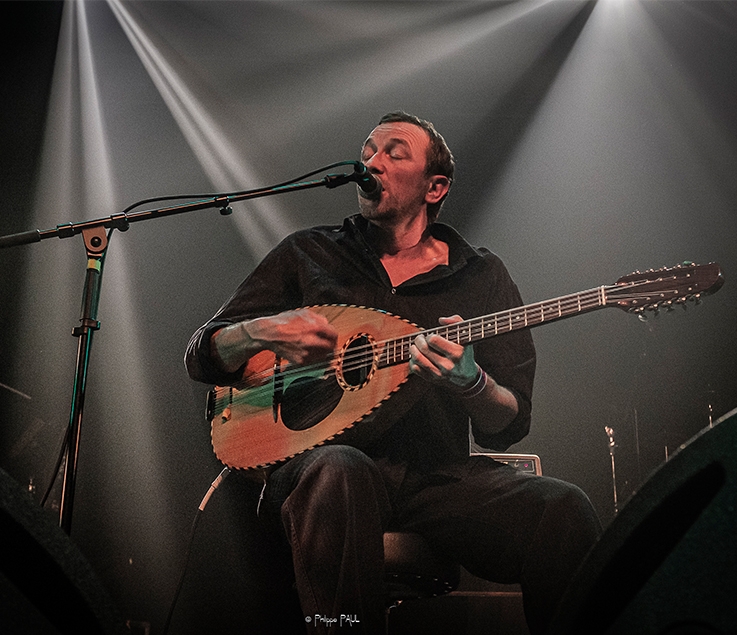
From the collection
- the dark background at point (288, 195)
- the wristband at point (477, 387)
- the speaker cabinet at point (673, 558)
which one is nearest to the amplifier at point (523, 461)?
the dark background at point (288, 195)

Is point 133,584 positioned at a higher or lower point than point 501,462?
lower

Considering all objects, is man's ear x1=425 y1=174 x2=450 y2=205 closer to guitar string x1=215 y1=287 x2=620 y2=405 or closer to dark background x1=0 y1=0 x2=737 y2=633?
dark background x1=0 y1=0 x2=737 y2=633

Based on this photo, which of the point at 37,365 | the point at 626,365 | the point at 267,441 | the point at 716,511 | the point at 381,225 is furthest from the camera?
the point at 37,365

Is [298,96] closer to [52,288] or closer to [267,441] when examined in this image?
[52,288]

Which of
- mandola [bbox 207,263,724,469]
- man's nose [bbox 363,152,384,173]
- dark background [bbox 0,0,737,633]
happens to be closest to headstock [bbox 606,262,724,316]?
mandola [bbox 207,263,724,469]

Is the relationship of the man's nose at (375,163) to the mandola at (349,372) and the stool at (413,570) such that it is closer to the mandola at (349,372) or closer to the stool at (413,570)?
the mandola at (349,372)

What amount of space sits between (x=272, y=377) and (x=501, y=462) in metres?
0.71

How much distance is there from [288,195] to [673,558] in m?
2.20

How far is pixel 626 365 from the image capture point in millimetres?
2264

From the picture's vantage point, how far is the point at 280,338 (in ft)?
7.19

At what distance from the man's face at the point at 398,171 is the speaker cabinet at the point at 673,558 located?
184 cm

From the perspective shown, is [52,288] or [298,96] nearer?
[52,288]

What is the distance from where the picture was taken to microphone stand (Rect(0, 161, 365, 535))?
1.76 meters

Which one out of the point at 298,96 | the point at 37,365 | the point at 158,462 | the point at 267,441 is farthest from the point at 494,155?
the point at 37,365
